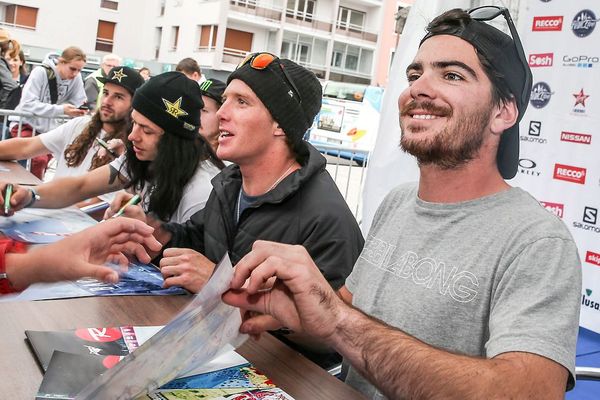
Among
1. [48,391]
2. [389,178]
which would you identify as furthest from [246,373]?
[389,178]

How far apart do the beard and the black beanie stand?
0.97 meters

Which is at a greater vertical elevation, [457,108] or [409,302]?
[457,108]

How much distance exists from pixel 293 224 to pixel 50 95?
5.84 metres

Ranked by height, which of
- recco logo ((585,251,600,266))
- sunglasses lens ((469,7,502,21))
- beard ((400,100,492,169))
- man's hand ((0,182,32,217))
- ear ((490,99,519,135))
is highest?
sunglasses lens ((469,7,502,21))

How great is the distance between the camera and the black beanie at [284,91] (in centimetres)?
245

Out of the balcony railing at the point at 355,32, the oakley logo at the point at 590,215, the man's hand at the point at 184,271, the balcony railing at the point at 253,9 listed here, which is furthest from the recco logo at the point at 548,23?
the balcony railing at the point at 355,32

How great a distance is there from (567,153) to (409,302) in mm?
3266

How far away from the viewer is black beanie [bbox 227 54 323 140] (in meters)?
2.45

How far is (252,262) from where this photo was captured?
1.23 metres

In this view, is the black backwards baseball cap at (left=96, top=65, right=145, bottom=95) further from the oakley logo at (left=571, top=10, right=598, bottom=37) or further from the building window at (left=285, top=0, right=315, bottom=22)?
the building window at (left=285, top=0, right=315, bottom=22)

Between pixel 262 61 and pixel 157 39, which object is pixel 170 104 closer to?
pixel 262 61

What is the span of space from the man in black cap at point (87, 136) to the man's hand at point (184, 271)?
85.6 inches

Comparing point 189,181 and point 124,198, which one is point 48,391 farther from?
point 189,181

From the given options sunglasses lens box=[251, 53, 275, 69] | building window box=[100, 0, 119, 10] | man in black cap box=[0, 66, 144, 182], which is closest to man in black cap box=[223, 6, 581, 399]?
sunglasses lens box=[251, 53, 275, 69]
